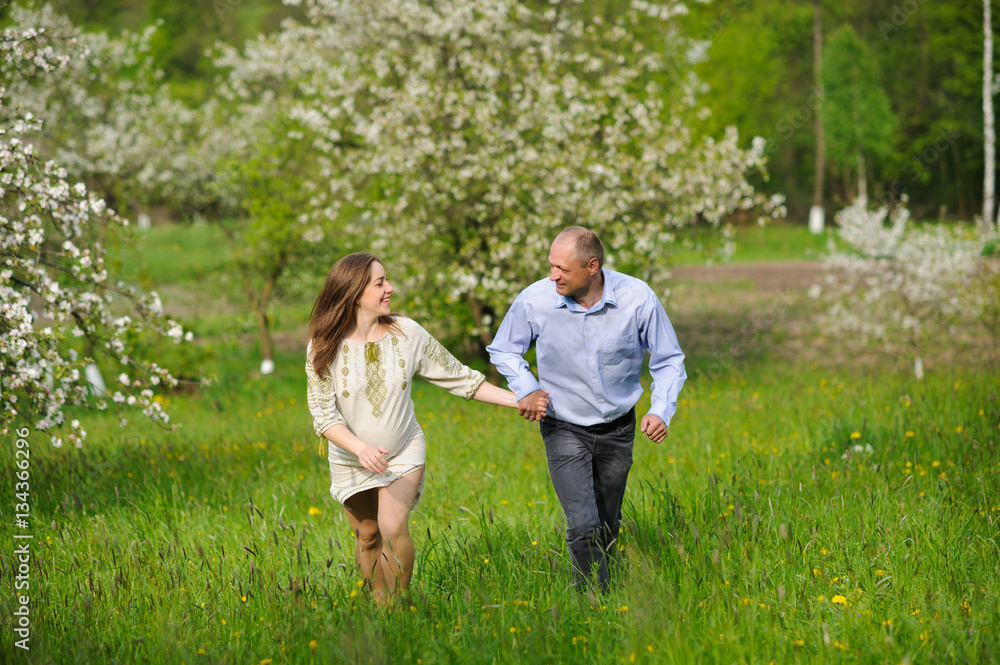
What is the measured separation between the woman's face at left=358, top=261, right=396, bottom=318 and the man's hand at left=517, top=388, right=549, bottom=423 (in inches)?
33.1

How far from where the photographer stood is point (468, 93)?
988 cm

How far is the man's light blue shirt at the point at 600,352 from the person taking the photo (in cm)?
411

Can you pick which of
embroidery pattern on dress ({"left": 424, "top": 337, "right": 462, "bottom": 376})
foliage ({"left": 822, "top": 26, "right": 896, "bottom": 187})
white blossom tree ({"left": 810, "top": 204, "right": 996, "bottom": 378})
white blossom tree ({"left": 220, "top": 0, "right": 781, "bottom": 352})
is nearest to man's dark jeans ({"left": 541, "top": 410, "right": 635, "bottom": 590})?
embroidery pattern on dress ({"left": 424, "top": 337, "right": 462, "bottom": 376})

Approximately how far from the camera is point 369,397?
3.88m

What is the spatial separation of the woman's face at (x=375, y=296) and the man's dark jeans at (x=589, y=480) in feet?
3.68

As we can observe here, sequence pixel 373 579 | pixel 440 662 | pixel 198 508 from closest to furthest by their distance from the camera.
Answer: pixel 440 662 → pixel 373 579 → pixel 198 508

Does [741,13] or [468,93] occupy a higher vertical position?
[741,13]

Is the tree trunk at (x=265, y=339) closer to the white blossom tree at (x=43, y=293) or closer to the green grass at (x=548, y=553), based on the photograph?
the green grass at (x=548, y=553)

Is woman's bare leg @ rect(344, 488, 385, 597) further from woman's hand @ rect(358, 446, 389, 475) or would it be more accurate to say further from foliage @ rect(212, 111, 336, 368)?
foliage @ rect(212, 111, 336, 368)

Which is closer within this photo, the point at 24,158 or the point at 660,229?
the point at 24,158

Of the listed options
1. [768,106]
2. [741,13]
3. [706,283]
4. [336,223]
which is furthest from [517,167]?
[768,106]

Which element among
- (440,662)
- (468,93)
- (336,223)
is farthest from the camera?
(336,223)

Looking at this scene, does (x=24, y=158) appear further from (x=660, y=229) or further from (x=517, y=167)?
(x=660, y=229)

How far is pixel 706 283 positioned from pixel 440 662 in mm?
22882
